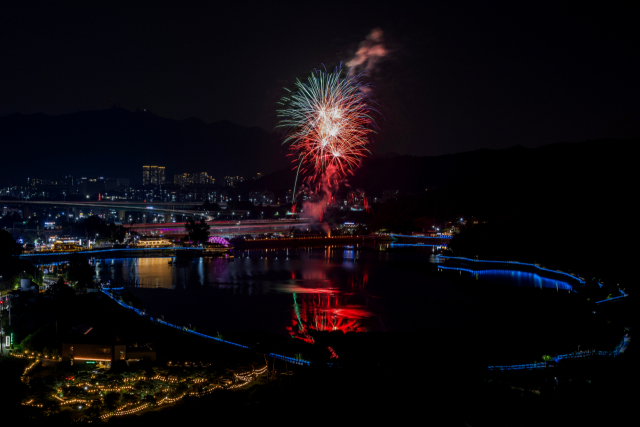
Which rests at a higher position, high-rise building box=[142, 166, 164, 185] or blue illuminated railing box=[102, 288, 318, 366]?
high-rise building box=[142, 166, 164, 185]

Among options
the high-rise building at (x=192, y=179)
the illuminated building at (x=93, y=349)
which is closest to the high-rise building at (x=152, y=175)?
the high-rise building at (x=192, y=179)

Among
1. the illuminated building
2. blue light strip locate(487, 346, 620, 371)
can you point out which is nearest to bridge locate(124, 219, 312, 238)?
the illuminated building

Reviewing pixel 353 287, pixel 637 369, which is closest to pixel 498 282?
pixel 353 287

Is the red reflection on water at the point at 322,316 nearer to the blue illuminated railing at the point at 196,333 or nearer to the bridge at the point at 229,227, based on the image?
the blue illuminated railing at the point at 196,333

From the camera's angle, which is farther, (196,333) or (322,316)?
(322,316)

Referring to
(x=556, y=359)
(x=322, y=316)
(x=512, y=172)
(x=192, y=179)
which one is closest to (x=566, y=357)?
(x=556, y=359)

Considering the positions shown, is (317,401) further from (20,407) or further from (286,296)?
(286,296)

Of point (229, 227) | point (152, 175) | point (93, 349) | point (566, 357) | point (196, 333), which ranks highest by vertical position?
point (152, 175)

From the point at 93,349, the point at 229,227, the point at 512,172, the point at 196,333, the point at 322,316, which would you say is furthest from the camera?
the point at 512,172

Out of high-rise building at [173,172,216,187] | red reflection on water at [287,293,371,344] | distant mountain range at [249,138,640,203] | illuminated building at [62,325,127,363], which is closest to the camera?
illuminated building at [62,325,127,363]

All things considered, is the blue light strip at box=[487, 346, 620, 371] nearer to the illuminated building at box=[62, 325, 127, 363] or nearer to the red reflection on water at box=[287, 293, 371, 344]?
the red reflection on water at box=[287, 293, 371, 344]

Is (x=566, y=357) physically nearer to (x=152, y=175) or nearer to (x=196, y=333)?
(x=196, y=333)

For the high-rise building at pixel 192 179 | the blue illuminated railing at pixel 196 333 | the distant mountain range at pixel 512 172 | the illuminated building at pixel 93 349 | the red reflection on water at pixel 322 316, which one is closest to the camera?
the illuminated building at pixel 93 349
